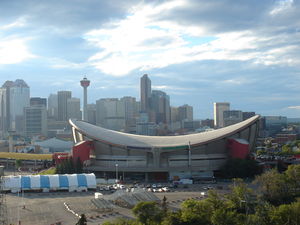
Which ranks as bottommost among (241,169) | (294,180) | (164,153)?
(241,169)

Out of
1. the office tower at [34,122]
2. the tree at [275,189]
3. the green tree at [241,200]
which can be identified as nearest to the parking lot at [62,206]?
the tree at [275,189]

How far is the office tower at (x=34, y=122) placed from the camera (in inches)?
7126

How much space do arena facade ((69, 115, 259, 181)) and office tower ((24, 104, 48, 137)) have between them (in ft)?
391

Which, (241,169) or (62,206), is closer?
(62,206)

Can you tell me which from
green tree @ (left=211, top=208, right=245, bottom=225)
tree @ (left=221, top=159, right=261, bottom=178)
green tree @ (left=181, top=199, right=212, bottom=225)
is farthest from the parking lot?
green tree @ (left=211, top=208, right=245, bottom=225)

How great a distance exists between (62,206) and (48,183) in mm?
10138

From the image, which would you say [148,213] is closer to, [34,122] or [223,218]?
[223,218]

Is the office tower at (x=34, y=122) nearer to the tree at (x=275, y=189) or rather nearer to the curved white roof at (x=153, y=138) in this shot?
the curved white roof at (x=153, y=138)

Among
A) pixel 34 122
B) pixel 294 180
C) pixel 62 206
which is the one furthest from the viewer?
pixel 34 122

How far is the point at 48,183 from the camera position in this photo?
50188 millimetres

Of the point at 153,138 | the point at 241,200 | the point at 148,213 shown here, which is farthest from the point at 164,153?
the point at 148,213

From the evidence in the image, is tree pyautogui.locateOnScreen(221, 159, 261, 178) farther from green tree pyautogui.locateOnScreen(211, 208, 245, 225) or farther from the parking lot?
green tree pyautogui.locateOnScreen(211, 208, 245, 225)

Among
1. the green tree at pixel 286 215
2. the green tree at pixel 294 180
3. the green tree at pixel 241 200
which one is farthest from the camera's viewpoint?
the green tree at pixel 294 180

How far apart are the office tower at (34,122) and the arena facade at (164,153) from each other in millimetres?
119226
